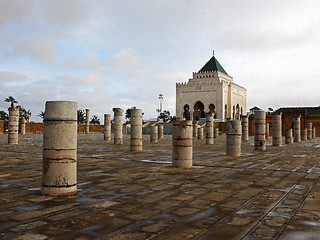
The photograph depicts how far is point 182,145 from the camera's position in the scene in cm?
743

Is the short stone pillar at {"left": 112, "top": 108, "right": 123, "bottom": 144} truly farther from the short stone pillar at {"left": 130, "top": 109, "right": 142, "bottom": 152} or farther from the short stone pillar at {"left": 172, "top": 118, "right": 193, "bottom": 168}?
the short stone pillar at {"left": 172, "top": 118, "right": 193, "bottom": 168}

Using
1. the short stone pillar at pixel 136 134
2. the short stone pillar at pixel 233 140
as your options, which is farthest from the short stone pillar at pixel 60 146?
the short stone pillar at pixel 136 134

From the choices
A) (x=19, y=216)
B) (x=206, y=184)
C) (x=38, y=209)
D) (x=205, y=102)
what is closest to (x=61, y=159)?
(x=38, y=209)

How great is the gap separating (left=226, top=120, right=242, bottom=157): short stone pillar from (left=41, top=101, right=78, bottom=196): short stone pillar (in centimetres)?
718

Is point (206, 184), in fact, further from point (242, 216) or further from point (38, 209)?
point (38, 209)

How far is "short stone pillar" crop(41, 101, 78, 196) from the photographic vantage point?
169 inches

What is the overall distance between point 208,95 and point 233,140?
4897 centimetres

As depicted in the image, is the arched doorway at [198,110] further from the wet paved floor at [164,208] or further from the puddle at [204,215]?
the puddle at [204,215]

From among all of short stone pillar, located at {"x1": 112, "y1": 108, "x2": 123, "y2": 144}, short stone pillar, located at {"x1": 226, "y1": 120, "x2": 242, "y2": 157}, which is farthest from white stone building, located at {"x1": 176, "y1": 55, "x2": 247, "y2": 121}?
short stone pillar, located at {"x1": 226, "y1": 120, "x2": 242, "y2": 157}

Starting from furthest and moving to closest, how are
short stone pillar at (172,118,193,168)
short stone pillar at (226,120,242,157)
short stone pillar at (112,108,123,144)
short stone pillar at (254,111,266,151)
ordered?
short stone pillar at (112,108,123,144) < short stone pillar at (254,111,266,151) < short stone pillar at (226,120,242,157) < short stone pillar at (172,118,193,168)

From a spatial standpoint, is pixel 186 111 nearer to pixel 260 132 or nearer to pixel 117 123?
pixel 117 123

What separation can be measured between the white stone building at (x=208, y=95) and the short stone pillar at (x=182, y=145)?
50.9 m

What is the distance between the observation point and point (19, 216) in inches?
122

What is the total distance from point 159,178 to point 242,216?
8.45 feet
